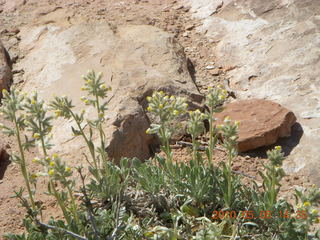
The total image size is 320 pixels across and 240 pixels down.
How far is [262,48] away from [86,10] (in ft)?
8.76

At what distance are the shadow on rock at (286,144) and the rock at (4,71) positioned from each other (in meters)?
2.89

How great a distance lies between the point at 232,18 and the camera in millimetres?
7125

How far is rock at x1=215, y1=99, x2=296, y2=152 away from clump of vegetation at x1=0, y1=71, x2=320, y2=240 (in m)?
0.91

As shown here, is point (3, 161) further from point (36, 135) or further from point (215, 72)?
point (215, 72)

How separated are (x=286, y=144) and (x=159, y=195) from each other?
1.67m

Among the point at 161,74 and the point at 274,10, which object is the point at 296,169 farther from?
the point at 274,10

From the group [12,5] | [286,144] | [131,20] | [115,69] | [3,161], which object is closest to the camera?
[3,161]

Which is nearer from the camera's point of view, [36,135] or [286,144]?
[36,135]

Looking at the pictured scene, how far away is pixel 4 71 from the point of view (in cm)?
598

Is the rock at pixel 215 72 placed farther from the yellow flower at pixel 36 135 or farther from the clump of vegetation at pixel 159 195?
the yellow flower at pixel 36 135

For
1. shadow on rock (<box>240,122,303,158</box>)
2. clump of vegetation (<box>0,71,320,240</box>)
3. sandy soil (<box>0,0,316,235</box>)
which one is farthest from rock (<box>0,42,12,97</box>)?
shadow on rock (<box>240,122,303,158</box>)

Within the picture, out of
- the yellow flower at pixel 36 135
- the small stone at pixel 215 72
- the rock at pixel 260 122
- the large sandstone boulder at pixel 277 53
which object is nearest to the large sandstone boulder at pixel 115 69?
the small stone at pixel 215 72

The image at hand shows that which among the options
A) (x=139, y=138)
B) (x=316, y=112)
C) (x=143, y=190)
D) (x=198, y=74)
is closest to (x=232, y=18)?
(x=198, y=74)

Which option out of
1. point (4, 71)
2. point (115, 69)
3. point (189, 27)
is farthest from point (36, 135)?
point (189, 27)
